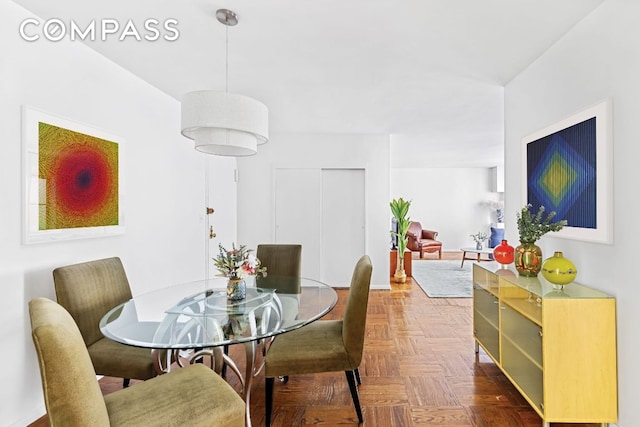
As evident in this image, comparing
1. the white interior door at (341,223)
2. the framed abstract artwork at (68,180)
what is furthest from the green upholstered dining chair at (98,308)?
the white interior door at (341,223)

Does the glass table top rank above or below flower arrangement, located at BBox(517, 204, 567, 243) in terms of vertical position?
below

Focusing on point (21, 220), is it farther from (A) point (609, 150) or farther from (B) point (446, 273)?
(B) point (446, 273)

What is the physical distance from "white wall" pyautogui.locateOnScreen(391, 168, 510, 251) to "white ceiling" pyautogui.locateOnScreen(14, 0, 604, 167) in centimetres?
512

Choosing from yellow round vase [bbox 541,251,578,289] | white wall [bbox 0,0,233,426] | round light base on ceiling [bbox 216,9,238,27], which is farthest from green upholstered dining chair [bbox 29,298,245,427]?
yellow round vase [bbox 541,251,578,289]

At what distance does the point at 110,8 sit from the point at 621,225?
3091 millimetres

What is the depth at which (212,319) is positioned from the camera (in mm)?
1743

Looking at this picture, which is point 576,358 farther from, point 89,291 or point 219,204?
point 219,204

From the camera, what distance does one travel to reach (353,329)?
5.84 feet

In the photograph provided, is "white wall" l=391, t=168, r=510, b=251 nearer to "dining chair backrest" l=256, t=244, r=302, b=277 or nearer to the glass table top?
"dining chair backrest" l=256, t=244, r=302, b=277

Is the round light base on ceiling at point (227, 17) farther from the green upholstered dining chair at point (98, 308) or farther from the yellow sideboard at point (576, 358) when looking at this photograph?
the yellow sideboard at point (576, 358)

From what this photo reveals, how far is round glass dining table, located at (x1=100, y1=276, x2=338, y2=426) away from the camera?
1.50m

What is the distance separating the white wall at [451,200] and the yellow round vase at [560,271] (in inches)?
279

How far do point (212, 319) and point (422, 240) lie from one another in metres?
6.97

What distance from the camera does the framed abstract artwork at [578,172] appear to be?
174cm
